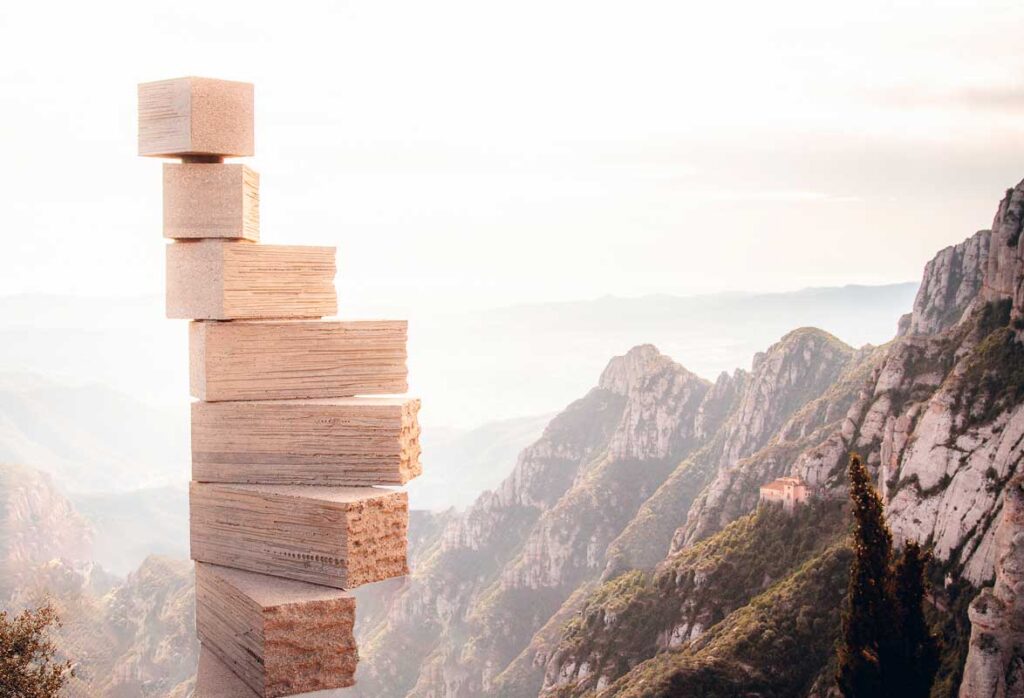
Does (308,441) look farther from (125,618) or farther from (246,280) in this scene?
(125,618)

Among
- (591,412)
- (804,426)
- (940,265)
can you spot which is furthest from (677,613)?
(591,412)

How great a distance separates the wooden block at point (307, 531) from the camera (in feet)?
28.4

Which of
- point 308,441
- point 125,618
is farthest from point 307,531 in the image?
point 125,618

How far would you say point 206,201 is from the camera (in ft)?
30.7

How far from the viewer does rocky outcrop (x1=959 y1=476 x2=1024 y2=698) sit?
3359 centimetres

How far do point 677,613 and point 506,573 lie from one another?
79942mm

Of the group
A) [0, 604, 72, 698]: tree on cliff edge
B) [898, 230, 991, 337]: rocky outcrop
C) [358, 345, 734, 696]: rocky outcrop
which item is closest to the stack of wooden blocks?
[0, 604, 72, 698]: tree on cliff edge

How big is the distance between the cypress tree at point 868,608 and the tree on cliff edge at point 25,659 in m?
18.5

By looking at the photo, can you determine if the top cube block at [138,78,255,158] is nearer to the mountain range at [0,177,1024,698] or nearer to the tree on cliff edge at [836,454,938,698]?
the tree on cliff edge at [836,454,938,698]

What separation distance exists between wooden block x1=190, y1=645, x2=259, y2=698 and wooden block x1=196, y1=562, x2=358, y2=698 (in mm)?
129

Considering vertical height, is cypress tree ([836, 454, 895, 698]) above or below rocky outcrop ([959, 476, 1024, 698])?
above

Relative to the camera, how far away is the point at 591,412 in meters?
185

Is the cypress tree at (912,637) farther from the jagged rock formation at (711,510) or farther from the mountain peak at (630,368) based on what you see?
the mountain peak at (630,368)

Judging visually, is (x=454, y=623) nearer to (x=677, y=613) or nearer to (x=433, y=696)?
(x=433, y=696)
